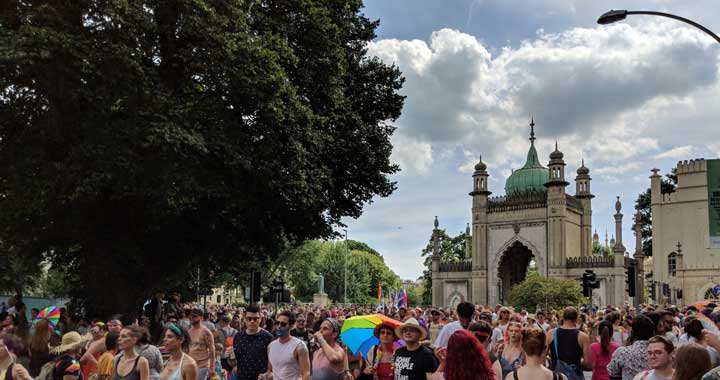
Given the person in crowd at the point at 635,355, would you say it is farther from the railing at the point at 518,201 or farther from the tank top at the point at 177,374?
the railing at the point at 518,201

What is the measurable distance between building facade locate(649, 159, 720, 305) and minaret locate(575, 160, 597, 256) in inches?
186

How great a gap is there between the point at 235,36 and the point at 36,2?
16.3 feet

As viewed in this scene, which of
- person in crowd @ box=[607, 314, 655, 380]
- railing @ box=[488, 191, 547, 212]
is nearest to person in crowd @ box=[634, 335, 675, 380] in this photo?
person in crowd @ box=[607, 314, 655, 380]

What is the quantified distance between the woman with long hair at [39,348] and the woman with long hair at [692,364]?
7.78 m

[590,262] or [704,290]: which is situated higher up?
[590,262]

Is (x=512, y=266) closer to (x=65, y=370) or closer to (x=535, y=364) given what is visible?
(x=65, y=370)

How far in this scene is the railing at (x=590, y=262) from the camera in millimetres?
50000

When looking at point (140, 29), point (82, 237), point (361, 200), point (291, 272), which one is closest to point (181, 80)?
point (140, 29)

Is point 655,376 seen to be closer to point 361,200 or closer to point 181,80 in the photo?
point 181,80

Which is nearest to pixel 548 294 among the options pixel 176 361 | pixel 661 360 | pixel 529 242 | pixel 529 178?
pixel 529 242

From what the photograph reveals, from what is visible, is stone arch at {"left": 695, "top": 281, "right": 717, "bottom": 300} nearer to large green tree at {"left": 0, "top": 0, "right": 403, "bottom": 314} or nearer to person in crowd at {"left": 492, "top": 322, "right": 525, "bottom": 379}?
large green tree at {"left": 0, "top": 0, "right": 403, "bottom": 314}

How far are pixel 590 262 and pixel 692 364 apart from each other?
156 feet

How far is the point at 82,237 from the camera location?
837 inches

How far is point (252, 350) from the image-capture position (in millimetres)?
9242
